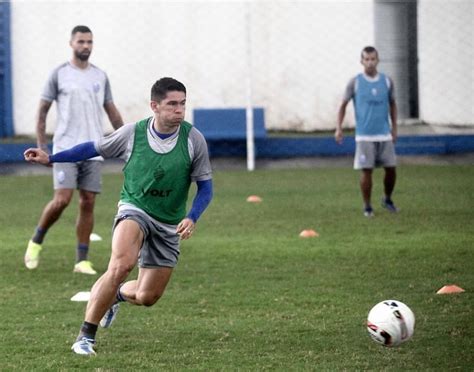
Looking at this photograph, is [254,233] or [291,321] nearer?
[291,321]

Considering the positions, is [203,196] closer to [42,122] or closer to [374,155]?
[42,122]

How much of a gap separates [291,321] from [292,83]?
15.0m

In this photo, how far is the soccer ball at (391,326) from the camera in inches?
280

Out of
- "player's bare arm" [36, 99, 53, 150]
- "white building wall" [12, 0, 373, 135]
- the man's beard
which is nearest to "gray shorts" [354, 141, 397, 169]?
the man's beard

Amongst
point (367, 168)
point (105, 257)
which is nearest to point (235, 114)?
point (367, 168)

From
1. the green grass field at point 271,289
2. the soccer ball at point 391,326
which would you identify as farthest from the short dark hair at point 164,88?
the soccer ball at point 391,326

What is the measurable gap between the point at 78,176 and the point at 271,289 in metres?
2.23

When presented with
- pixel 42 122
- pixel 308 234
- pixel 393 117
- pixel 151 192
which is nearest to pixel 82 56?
pixel 42 122

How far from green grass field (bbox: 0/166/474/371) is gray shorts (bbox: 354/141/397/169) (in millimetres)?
614

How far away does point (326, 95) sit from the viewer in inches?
900

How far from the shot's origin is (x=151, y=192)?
7535mm

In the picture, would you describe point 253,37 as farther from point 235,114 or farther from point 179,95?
point 179,95

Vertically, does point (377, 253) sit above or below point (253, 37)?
below

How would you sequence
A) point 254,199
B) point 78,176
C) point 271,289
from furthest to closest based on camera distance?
point 254,199
point 78,176
point 271,289
